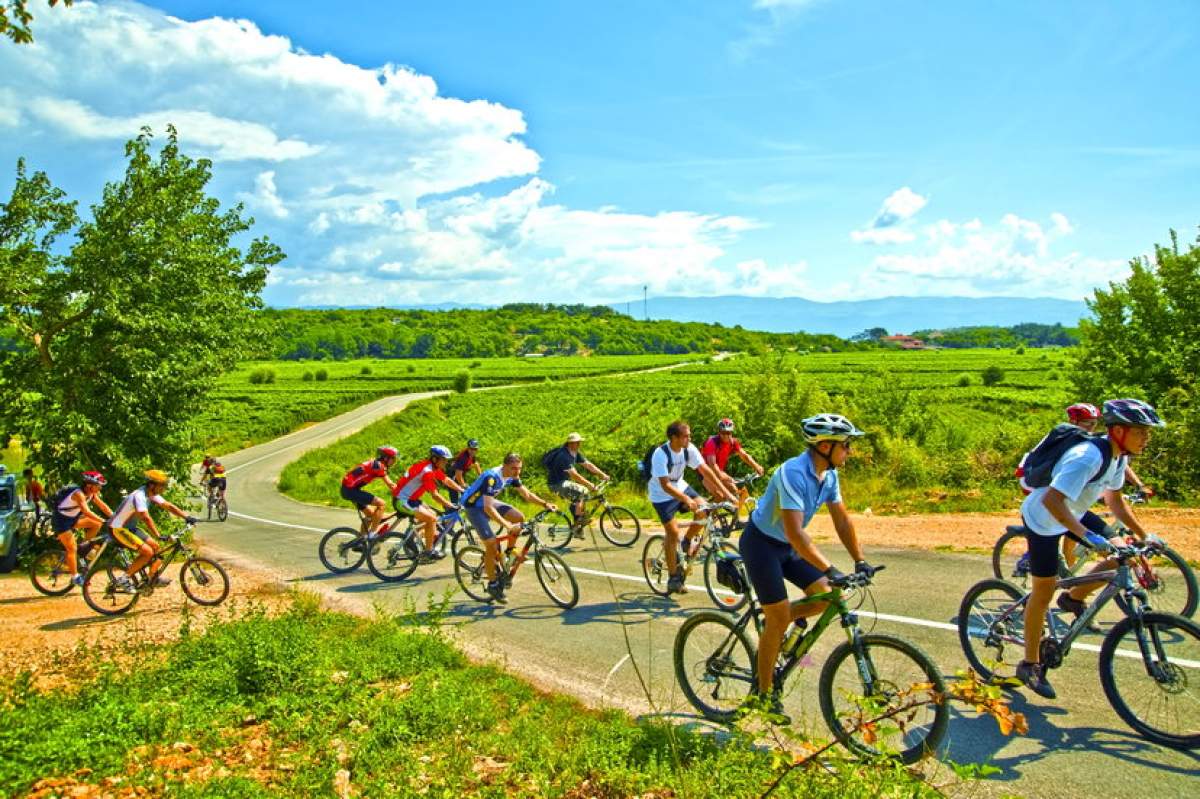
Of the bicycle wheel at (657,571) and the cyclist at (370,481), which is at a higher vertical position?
the cyclist at (370,481)

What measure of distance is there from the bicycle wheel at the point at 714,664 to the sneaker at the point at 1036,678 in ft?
6.82

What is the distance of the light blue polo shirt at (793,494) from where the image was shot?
16.0 feet

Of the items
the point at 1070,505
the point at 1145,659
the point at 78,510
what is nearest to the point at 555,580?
the point at 1070,505

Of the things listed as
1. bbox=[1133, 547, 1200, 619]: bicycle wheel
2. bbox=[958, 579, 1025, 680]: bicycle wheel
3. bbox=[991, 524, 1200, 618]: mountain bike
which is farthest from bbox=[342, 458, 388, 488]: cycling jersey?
bbox=[1133, 547, 1200, 619]: bicycle wheel

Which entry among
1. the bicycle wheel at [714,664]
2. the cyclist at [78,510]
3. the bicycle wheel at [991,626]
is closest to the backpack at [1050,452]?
the bicycle wheel at [991,626]

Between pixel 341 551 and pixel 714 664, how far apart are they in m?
8.84

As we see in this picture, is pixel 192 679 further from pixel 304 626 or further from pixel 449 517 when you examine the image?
pixel 449 517

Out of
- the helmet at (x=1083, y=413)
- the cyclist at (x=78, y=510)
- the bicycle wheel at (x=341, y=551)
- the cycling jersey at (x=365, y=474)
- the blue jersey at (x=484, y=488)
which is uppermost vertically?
the helmet at (x=1083, y=413)

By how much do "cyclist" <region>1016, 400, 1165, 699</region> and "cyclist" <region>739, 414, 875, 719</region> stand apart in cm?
159

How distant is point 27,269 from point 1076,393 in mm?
26876

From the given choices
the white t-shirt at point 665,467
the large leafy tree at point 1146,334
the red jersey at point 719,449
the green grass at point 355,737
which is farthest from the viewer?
the large leafy tree at point 1146,334

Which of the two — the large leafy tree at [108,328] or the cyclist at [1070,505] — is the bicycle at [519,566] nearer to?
the cyclist at [1070,505]

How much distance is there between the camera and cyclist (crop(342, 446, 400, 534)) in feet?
39.9

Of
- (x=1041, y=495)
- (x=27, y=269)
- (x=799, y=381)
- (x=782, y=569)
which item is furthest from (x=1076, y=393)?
(x=27, y=269)
